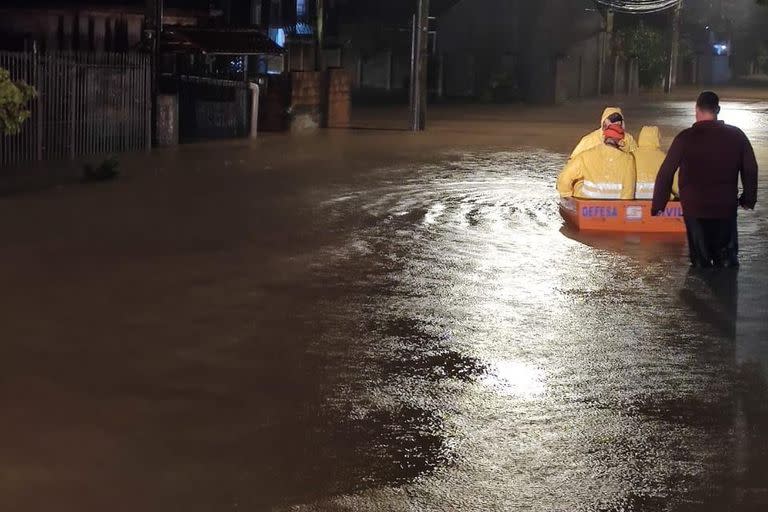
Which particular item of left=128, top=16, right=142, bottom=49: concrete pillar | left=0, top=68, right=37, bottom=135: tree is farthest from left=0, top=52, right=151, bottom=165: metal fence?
left=128, top=16, right=142, bottom=49: concrete pillar

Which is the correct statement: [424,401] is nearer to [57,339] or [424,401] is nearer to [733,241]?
[57,339]

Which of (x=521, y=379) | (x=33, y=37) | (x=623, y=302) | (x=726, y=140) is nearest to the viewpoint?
(x=521, y=379)

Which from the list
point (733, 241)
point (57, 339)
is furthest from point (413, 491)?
point (733, 241)

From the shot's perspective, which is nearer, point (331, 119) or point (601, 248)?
point (601, 248)

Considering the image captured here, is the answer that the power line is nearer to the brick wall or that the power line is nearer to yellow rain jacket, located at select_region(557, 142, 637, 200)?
the brick wall

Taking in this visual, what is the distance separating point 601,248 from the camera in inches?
521

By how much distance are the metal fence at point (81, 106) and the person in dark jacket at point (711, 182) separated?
11.0 meters

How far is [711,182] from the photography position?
1185 cm

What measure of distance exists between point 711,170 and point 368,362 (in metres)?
4.69

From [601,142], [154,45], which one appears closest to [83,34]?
[154,45]

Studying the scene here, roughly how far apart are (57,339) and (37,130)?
40.6 ft

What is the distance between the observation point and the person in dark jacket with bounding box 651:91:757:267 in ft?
38.9

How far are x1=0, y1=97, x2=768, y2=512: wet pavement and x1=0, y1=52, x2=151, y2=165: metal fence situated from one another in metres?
4.72

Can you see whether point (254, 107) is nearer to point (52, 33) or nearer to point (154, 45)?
point (154, 45)
